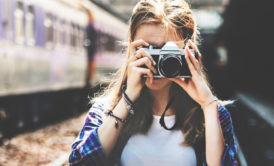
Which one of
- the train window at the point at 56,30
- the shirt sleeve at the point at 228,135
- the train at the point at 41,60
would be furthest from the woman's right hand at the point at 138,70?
the train window at the point at 56,30

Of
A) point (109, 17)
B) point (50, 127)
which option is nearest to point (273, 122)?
point (50, 127)

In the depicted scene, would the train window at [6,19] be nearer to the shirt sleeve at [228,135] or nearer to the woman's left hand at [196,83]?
the woman's left hand at [196,83]

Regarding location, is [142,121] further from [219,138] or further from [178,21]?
[178,21]

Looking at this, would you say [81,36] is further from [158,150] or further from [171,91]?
[158,150]

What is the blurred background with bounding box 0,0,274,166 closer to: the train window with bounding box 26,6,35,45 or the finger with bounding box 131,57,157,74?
the train window with bounding box 26,6,35,45

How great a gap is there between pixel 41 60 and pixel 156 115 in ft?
25.7

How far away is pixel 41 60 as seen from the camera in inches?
380

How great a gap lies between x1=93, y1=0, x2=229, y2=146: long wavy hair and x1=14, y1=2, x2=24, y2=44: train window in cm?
644

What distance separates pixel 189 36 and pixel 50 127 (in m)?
7.60

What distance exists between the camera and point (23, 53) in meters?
8.55

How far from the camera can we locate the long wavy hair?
208cm

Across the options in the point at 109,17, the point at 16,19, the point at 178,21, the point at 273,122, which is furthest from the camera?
the point at 109,17

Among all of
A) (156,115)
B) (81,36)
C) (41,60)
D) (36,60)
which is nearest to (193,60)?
(156,115)

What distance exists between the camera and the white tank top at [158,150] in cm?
206
